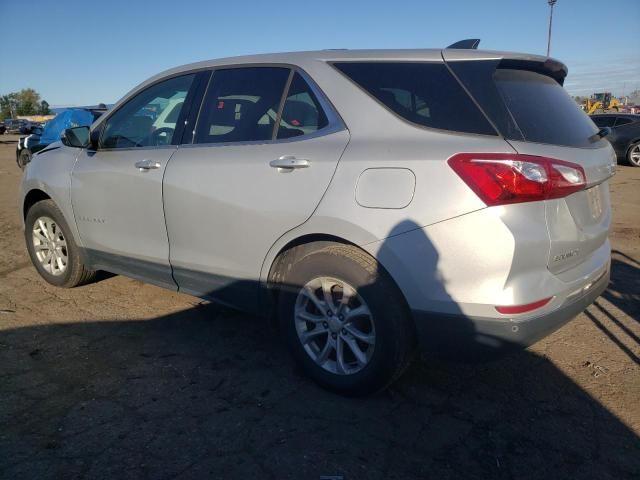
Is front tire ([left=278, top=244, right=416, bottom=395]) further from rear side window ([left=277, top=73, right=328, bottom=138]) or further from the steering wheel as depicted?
the steering wheel

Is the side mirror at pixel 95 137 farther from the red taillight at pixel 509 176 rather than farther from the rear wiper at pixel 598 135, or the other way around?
the rear wiper at pixel 598 135

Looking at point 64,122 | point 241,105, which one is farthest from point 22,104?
point 241,105

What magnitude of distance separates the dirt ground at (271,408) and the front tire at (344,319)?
182mm

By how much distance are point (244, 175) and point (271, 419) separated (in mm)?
1351

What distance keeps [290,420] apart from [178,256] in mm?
1378

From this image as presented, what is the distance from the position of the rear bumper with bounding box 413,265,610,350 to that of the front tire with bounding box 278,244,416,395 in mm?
143

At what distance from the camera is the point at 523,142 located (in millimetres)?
2338

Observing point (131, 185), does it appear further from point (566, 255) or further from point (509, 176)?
point (566, 255)

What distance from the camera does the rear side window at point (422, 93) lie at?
8.02 feet

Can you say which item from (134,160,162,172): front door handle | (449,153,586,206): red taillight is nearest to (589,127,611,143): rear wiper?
(449,153,586,206): red taillight

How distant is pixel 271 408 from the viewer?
274cm

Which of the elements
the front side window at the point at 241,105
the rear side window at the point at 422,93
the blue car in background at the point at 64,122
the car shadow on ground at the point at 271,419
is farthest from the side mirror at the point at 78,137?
the blue car in background at the point at 64,122

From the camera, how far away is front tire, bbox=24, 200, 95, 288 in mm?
4305

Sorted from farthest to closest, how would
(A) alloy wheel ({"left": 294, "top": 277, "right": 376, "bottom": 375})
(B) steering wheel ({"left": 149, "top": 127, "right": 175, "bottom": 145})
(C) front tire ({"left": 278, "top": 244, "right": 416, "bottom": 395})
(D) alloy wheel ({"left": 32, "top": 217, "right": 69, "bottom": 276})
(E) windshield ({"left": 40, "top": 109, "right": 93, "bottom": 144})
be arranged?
(E) windshield ({"left": 40, "top": 109, "right": 93, "bottom": 144}) < (D) alloy wheel ({"left": 32, "top": 217, "right": 69, "bottom": 276}) < (B) steering wheel ({"left": 149, "top": 127, "right": 175, "bottom": 145}) < (A) alloy wheel ({"left": 294, "top": 277, "right": 376, "bottom": 375}) < (C) front tire ({"left": 278, "top": 244, "right": 416, "bottom": 395})
